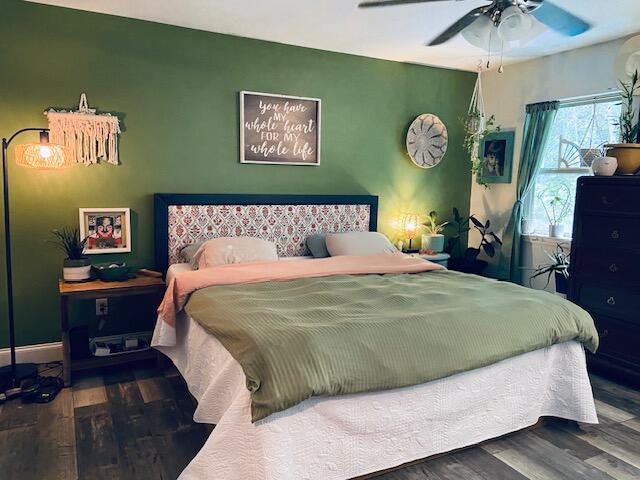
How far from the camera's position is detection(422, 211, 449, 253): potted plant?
479cm

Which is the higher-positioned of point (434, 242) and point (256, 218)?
point (256, 218)

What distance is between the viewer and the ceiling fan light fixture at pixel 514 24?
2.25m

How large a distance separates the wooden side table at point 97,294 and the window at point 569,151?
3.44 meters

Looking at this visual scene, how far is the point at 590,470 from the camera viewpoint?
2.28m

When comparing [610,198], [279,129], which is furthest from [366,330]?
[279,129]

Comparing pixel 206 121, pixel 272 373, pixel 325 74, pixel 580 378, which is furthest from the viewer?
pixel 325 74

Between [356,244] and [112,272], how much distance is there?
1.86 m

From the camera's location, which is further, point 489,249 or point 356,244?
point 489,249

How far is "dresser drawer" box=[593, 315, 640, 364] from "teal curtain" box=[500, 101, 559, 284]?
1307 millimetres

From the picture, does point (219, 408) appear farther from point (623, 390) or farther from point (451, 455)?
point (623, 390)

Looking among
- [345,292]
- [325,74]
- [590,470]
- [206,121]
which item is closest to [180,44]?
[206,121]

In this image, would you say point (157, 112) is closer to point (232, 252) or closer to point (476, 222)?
point (232, 252)

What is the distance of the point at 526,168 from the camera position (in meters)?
4.57

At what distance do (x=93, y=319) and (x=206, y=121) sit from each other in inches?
67.9
